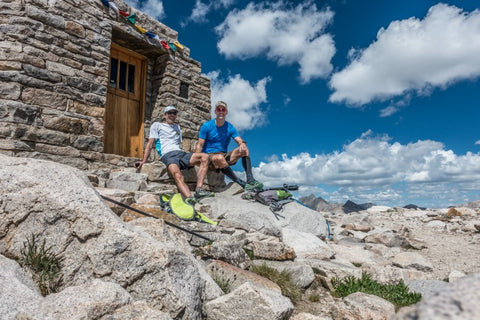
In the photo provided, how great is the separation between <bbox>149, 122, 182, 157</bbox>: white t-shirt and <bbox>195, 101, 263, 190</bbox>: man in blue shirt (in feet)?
1.73

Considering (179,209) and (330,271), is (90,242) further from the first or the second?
(330,271)

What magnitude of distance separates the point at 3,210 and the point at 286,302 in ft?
6.85

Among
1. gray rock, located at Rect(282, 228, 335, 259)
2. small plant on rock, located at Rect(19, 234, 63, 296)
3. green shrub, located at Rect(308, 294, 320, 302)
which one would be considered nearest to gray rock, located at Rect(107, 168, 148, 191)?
gray rock, located at Rect(282, 228, 335, 259)

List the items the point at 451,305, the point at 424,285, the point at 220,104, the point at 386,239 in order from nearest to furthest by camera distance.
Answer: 1. the point at 451,305
2. the point at 424,285
3. the point at 386,239
4. the point at 220,104

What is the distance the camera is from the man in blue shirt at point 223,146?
21.0 ft

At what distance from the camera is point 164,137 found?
6.40 meters

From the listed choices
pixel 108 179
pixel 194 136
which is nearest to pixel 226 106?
pixel 194 136

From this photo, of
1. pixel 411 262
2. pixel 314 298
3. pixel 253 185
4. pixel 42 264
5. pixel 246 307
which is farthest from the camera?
pixel 253 185

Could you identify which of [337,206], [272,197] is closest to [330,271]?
[272,197]

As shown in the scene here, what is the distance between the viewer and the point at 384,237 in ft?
20.9

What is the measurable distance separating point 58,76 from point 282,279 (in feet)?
17.7

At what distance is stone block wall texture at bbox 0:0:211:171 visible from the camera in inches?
206

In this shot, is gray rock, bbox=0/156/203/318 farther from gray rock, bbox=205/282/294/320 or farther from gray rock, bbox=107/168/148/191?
gray rock, bbox=107/168/148/191

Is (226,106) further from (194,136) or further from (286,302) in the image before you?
(286,302)
